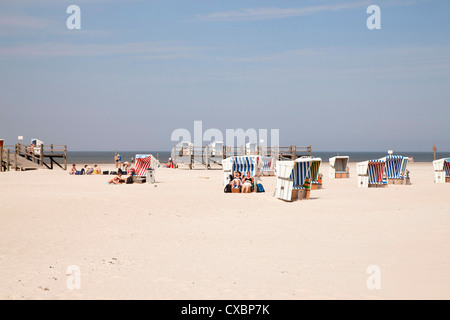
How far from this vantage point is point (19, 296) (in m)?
5.20

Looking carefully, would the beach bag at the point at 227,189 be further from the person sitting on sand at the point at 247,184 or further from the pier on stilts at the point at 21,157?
the pier on stilts at the point at 21,157

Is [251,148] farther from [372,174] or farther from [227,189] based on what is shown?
[227,189]

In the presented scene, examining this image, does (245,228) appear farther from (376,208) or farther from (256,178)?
(256,178)

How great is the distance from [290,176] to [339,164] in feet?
44.0

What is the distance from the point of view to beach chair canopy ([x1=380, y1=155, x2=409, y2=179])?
21.7 meters

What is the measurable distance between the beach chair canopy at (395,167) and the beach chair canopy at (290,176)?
805cm

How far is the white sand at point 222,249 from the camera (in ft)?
18.1

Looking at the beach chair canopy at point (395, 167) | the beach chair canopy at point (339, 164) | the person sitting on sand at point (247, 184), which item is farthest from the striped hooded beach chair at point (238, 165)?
the beach chair canopy at point (339, 164)

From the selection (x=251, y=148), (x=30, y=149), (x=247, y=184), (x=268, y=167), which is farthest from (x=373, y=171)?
(x=30, y=149)

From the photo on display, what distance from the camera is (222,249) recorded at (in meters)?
7.68

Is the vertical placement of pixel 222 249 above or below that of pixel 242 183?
below

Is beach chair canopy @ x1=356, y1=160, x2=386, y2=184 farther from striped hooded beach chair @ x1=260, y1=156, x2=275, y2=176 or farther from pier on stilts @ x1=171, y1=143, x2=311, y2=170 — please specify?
pier on stilts @ x1=171, y1=143, x2=311, y2=170
